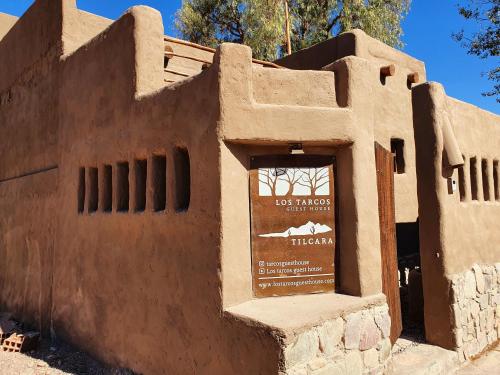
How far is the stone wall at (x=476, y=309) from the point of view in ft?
18.1

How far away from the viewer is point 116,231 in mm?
5102

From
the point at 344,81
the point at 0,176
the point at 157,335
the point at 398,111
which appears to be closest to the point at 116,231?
the point at 157,335

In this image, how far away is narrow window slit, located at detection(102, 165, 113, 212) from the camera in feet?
17.8

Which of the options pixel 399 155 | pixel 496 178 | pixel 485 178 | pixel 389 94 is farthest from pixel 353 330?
pixel 389 94

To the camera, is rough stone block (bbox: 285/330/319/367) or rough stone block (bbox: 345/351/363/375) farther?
rough stone block (bbox: 345/351/363/375)

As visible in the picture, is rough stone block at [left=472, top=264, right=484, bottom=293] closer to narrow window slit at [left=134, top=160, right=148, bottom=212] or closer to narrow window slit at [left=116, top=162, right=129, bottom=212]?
narrow window slit at [left=134, top=160, right=148, bottom=212]

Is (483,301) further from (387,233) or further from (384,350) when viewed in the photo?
(384,350)

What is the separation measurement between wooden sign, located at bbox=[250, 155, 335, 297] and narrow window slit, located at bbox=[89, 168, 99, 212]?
2.73 m

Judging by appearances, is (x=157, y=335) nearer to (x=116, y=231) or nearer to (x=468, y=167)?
(x=116, y=231)

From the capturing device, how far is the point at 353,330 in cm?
382

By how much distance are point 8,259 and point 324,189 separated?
21.4 feet

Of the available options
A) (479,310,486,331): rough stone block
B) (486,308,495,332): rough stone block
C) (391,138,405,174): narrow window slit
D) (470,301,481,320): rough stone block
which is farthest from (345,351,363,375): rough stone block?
(391,138,405,174): narrow window slit

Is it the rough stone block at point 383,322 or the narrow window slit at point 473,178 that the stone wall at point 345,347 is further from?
the narrow window slit at point 473,178

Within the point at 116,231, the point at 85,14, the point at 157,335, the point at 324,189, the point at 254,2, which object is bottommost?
the point at 157,335
